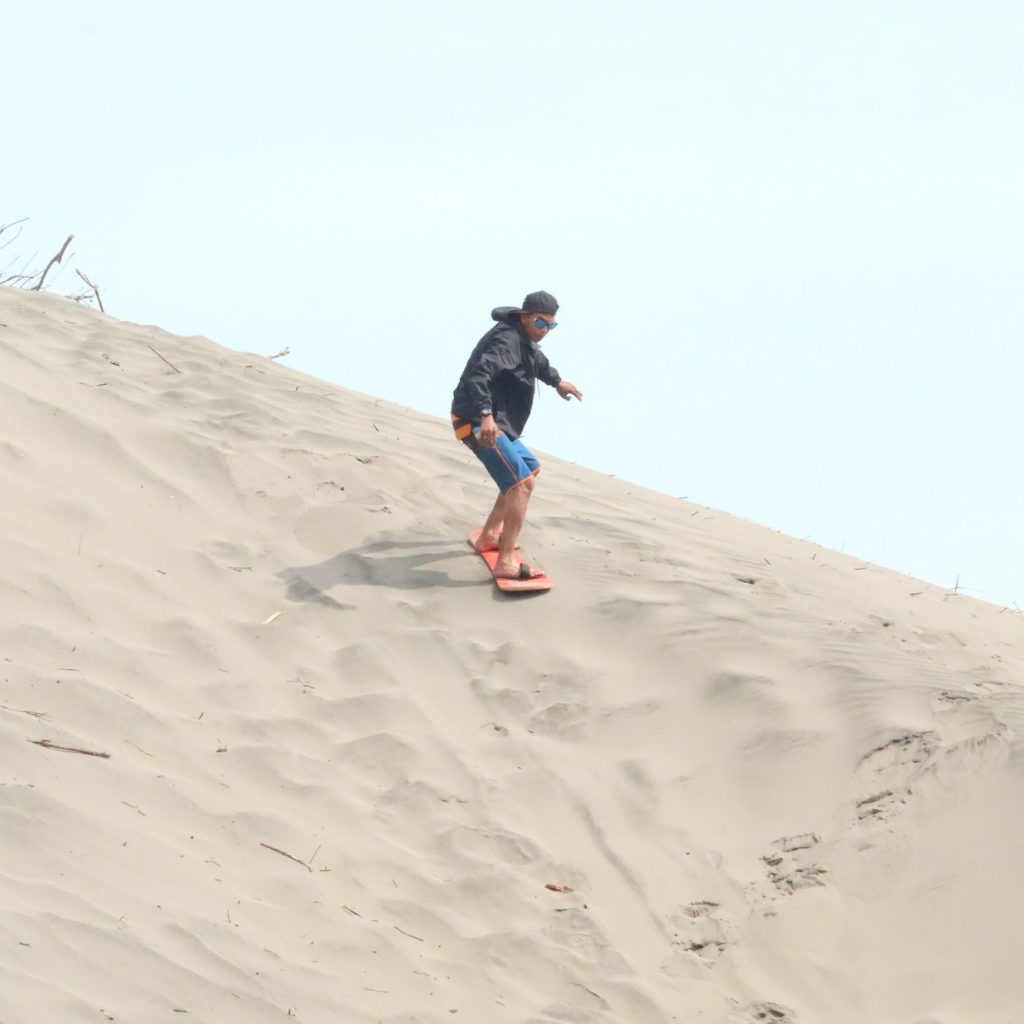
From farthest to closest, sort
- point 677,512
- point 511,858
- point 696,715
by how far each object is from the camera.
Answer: point 677,512 → point 696,715 → point 511,858

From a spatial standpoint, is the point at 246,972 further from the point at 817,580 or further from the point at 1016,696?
the point at 817,580

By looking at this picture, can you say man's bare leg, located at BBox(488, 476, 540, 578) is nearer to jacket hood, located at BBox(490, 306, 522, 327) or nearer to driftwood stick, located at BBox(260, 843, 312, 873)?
jacket hood, located at BBox(490, 306, 522, 327)

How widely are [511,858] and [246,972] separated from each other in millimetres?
1124

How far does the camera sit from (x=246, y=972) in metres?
3.89

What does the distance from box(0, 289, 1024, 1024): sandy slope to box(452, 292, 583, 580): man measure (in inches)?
11.1

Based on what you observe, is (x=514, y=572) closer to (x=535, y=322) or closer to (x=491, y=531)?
(x=491, y=531)

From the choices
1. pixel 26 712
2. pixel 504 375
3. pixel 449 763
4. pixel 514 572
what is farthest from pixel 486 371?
pixel 26 712

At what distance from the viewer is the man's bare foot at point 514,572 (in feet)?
21.4

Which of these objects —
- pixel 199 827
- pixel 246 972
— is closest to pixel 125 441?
pixel 199 827

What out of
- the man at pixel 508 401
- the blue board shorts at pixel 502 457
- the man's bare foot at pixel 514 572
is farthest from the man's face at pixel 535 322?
the man's bare foot at pixel 514 572

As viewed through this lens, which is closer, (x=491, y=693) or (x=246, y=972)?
(x=246, y=972)

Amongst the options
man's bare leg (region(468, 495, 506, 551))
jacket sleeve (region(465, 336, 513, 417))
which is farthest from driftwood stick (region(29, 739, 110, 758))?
man's bare leg (region(468, 495, 506, 551))

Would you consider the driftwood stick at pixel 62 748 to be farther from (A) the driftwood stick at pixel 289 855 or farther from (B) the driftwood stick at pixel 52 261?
(B) the driftwood stick at pixel 52 261

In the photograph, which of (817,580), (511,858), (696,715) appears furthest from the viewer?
(817,580)
